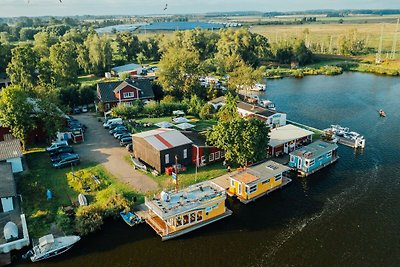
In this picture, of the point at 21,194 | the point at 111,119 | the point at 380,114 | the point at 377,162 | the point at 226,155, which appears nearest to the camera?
the point at 21,194

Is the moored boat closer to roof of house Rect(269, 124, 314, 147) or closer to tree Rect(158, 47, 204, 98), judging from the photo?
roof of house Rect(269, 124, 314, 147)

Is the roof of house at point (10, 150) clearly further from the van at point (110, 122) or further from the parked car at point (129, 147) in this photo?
the van at point (110, 122)

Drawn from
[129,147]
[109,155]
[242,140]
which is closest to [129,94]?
[129,147]

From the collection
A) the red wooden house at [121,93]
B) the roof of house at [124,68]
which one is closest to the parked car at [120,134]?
the red wooden house at [121,93]

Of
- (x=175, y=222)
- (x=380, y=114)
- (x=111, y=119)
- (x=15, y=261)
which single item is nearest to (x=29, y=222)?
(x=15, y=261)

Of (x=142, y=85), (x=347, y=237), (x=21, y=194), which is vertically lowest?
(x=347, y=237)

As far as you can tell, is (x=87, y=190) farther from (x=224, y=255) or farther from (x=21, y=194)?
(x=224, y=255)
